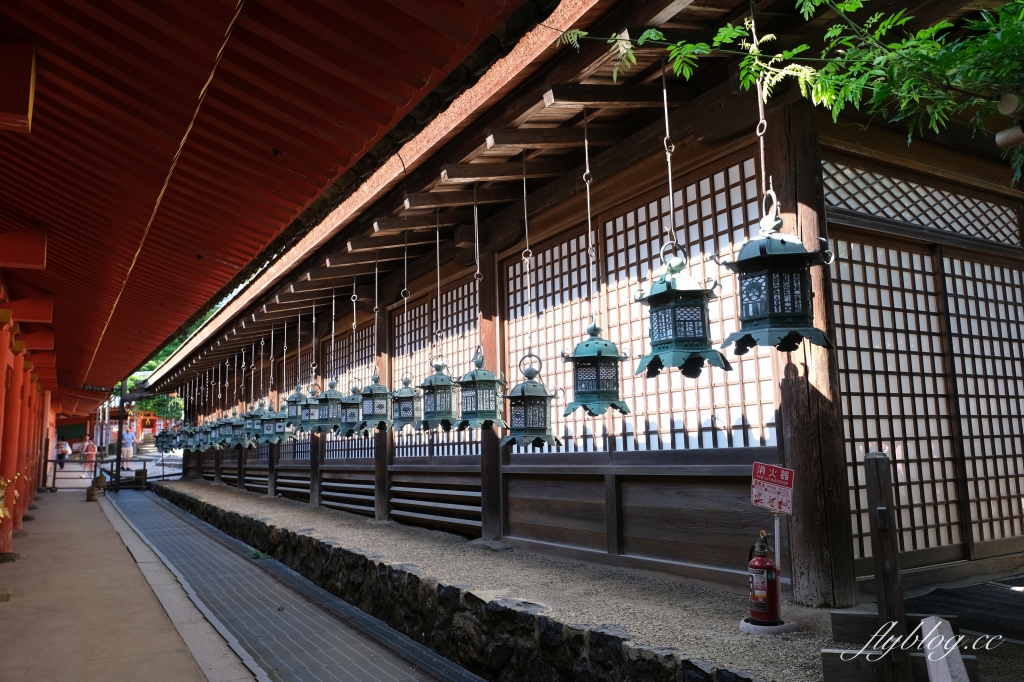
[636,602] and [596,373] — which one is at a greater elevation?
[596,373]

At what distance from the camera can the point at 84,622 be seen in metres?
7.26

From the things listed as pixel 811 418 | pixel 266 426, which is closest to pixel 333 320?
pixel 266 426

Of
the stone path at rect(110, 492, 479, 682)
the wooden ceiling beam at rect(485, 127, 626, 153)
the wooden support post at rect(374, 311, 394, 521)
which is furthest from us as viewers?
the wooden support post at rect(374, 311, 394, 521)

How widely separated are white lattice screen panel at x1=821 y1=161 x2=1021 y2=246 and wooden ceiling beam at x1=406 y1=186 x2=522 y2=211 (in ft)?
13.2

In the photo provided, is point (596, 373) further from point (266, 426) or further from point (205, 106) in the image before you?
point (266, 426)

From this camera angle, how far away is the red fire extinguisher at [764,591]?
16.4 ft

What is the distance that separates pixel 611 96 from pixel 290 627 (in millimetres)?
6731

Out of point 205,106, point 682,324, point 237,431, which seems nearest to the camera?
point 205,106

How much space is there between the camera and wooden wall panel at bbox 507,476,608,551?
7.84 metres

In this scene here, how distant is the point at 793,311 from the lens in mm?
4105

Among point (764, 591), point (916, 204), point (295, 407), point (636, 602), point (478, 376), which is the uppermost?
point (916, 204)

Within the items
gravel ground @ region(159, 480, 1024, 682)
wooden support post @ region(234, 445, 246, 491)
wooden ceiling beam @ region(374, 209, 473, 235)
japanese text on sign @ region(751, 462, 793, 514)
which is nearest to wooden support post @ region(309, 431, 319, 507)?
gravel ground @ region(159, 480, 1024, 682)

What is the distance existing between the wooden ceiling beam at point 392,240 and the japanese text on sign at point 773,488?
22.1ft

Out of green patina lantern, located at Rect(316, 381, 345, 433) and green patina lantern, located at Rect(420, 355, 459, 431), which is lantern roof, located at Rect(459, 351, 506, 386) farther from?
green patina lantern, located at Rect(316, 381, 345, 433)
